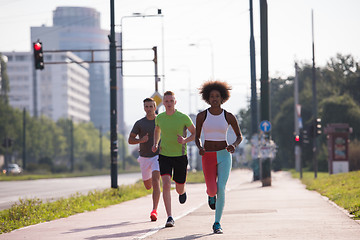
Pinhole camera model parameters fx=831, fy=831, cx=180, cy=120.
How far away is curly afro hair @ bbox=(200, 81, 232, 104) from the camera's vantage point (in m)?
11.9

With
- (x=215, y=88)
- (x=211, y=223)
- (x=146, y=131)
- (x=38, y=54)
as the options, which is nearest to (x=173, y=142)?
(x=215, y=88)

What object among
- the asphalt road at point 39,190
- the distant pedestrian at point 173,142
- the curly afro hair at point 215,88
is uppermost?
the curly afro hair at point 215,88

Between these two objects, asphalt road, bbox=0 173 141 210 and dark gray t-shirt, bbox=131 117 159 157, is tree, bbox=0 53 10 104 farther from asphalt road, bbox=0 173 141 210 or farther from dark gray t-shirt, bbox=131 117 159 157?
dark gray t-shirt, bbox=131 117 159 157

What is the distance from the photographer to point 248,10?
3616 cm

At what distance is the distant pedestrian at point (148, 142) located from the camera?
1415 centimetres

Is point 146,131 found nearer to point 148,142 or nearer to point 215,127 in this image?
point 148,142

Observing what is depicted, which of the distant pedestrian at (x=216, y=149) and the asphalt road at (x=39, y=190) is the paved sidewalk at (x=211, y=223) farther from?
the asphalt road at (x=39, y=190)

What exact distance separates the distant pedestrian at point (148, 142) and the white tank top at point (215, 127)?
273cm

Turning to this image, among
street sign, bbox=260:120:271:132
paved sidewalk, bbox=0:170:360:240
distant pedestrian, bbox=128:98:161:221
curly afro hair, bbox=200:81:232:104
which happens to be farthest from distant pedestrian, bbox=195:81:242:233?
street sign, bbox=260:120:271:132

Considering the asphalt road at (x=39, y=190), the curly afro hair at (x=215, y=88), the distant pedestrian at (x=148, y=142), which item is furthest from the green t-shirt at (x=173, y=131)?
the asphalt road at (x=39, y=190)

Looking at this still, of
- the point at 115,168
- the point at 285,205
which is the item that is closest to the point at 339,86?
the point at 115,168

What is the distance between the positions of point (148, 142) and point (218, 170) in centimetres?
334

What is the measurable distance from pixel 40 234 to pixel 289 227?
3.82 metres

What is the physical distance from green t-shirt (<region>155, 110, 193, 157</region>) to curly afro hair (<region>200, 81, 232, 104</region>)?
109cm
